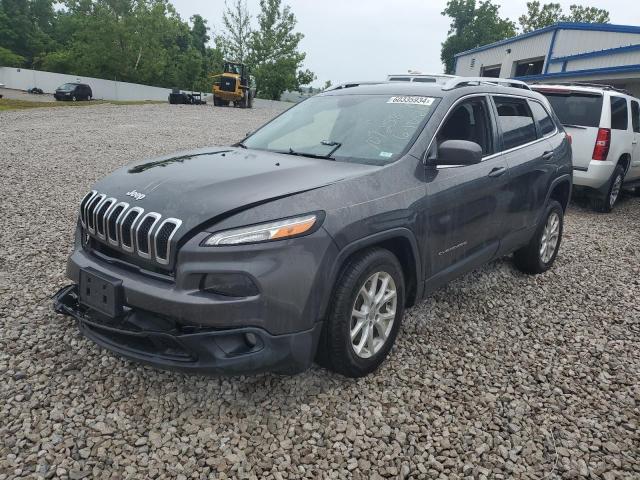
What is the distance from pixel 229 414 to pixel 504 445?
58.8 inches

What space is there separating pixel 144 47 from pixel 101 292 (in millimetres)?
59402

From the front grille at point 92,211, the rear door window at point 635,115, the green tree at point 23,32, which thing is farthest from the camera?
the green tree at point 23,32

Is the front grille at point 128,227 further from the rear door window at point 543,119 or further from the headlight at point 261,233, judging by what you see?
the rear door window at point 543,119

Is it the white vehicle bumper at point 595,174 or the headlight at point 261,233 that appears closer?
→ the headlight at point 261,233

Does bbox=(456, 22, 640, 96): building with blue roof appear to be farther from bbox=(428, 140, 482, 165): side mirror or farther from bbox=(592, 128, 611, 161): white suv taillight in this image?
bbox=(428, 140, 482, 165): side mirror

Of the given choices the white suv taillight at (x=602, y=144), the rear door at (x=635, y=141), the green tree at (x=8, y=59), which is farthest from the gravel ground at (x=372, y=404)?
the green tree at (x=8, y=59)

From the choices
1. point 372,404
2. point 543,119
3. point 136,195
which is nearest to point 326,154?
point 136,195

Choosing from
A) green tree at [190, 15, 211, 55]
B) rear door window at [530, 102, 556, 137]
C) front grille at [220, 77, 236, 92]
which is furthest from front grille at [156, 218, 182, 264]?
green tree at [190, 15, 211, 55]

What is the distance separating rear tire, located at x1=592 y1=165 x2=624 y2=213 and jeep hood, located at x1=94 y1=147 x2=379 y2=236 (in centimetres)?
657

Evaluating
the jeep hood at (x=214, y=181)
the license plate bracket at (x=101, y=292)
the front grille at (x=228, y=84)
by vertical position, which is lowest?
the license plate bracket at (x=101, y=292)

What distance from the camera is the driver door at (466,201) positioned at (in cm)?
317

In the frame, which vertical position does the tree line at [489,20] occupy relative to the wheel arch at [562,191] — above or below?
above

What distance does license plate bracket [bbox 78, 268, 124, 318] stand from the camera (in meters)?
2.41

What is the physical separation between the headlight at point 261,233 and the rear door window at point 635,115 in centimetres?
813
